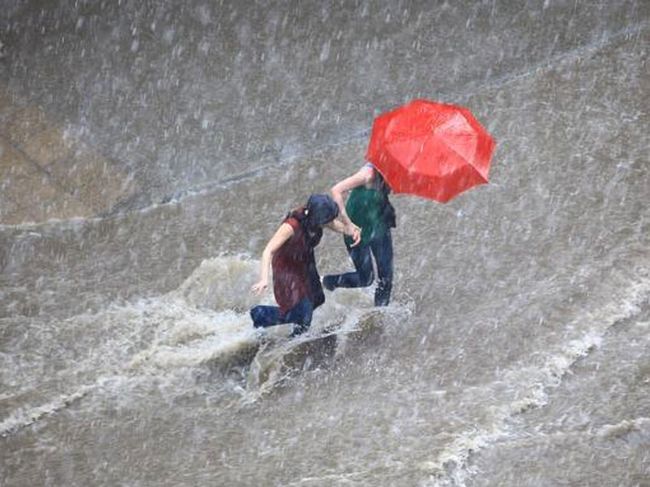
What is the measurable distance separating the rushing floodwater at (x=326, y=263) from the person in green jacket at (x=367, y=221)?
50cm

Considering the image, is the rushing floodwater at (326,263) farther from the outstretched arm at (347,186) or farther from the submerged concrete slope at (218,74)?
the outstretched arm at (347,186)

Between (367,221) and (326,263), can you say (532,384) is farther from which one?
(326,263)

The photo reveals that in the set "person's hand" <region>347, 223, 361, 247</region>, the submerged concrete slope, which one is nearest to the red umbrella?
"person's hand" <region>347, 223, 361, 247</region>

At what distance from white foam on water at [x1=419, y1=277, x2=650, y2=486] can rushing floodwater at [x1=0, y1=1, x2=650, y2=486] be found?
20 mm

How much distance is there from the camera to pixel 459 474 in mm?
6188

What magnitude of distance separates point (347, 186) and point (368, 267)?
0.80 m

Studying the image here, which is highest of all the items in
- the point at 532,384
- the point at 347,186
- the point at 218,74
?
the point at 218,74

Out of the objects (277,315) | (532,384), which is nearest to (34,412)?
(277,315)

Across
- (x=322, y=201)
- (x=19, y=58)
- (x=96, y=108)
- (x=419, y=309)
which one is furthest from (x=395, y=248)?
(x=19, y=58)

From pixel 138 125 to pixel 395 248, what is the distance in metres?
3.52

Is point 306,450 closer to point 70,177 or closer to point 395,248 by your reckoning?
point 395,248

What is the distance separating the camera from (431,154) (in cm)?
684

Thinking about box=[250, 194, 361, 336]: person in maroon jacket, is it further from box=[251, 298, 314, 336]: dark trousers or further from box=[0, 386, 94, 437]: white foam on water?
box=[0, 386, 94, 437]: white foam on water

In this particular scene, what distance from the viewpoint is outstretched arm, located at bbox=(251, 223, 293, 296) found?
20.5ft
